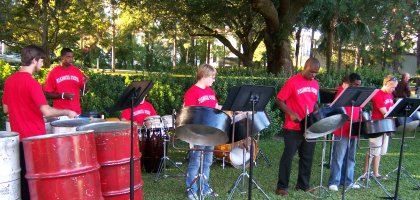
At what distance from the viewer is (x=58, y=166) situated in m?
2.42

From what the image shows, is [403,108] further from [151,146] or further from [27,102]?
[27,102]

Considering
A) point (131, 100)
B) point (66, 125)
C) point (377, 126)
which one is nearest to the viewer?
point (131, 100)

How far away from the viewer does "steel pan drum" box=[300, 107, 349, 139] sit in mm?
3506

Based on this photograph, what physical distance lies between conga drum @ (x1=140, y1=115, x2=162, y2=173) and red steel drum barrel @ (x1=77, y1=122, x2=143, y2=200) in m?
1.73

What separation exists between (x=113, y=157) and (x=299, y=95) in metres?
1.80

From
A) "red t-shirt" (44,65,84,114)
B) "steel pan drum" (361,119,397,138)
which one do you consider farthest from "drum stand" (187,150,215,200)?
"steel pan drum" (361,119,397,138)

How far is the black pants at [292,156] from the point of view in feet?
12.9

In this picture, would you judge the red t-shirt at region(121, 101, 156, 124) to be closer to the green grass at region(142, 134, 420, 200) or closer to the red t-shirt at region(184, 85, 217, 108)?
the green grass at region(142, 134, 420, 200)

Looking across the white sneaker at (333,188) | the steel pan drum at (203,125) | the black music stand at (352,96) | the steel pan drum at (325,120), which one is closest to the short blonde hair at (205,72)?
the steel pan drum at (203,125)

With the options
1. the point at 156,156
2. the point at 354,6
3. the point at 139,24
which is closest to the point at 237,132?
the point at 156,156

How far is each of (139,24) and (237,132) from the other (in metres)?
17.5

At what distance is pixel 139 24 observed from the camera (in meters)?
20.0

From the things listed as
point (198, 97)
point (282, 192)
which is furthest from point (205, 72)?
point (282, 192)

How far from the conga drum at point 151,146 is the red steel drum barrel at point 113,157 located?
5.67 feet
